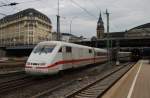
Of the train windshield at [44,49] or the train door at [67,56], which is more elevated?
the train windshield at [44,49]

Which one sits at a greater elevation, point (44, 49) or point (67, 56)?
point (44, 49)

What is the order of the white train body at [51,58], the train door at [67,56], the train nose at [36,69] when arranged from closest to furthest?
the train nose at [36,69] → the white train body at [51,58] → the train door at [67,56]

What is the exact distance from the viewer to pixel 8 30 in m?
122

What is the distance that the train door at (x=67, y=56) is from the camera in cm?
2672

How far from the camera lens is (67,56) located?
27.6 meters

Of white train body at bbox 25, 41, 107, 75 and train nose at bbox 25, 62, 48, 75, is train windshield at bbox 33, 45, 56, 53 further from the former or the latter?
train nose at bbox 25, 62, 48, 75

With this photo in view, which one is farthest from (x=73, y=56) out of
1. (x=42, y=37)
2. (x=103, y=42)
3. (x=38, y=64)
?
(x=42, y=37)

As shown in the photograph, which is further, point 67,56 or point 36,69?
point 67,56

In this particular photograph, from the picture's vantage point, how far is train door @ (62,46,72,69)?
26.7 m

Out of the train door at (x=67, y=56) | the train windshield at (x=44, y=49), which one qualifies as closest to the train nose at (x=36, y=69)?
the train windshield at (x=44, y=49)

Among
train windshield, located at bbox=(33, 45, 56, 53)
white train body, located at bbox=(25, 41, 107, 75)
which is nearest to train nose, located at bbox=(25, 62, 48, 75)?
white train body, located at bbox=(25, 41, 107, 75)

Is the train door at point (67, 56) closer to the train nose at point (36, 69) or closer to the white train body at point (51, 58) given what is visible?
the white train body at point (51, 58)

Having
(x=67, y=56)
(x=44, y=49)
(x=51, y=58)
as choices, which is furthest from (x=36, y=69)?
(x=67, y=56)

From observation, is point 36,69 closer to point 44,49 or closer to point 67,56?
point 44,49
